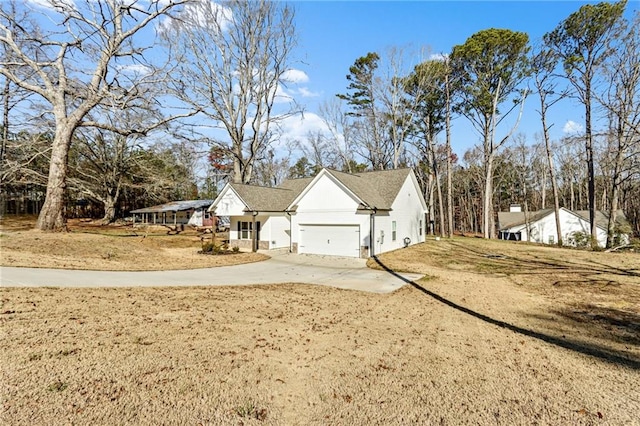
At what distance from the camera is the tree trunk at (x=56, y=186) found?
555 inches

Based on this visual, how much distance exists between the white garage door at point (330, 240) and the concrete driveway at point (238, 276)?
4.73ft

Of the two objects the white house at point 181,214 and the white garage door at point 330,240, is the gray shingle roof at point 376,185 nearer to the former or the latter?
the white garage door at point 330,240

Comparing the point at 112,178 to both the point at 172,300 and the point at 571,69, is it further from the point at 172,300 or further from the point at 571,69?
the point at 571,69

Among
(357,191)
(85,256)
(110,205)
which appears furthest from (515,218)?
(110,205)

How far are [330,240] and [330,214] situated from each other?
5.05ft

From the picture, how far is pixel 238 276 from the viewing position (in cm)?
1137

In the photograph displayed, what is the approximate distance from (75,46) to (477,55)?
26.8 metres

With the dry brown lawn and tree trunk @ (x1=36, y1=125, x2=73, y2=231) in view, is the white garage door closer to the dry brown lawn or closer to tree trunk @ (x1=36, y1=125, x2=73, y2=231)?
the dry brown lawn

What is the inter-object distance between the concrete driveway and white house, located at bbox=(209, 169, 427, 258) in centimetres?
209

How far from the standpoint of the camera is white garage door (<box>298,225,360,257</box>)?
1689cm

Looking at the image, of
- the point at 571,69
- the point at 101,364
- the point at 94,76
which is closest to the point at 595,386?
the point at 101,364

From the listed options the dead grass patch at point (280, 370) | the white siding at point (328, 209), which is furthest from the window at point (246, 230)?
the dead grass patch at point (280, 370)

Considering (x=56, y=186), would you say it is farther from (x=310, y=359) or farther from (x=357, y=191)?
(x=310, y=359)

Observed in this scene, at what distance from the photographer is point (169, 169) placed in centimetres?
4325
